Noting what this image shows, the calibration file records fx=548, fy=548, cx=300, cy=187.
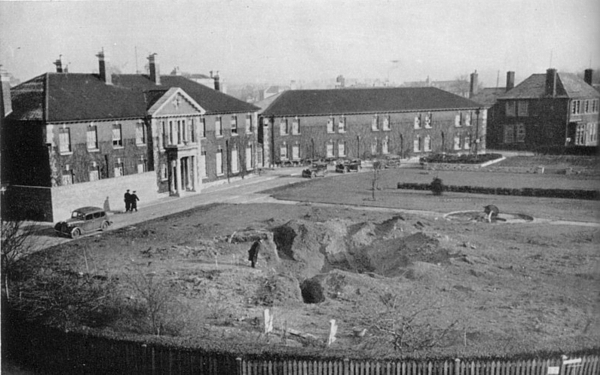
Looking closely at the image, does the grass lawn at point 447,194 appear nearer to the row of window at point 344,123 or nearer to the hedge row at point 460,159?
the hedge row at point 460,159

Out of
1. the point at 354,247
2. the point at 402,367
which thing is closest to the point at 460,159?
the point at 354,247

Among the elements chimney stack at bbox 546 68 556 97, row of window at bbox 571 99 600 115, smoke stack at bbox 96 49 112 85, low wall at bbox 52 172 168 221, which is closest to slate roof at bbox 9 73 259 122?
smoke stack at bbox 96 49 112 85

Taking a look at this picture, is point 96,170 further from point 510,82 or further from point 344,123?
point 510,82

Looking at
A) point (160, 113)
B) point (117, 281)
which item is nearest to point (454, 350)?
point (117, 281)

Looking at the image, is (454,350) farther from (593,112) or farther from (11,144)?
(593,112)

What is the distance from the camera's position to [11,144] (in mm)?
25922

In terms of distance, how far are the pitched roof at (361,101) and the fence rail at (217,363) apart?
3873 centimetres

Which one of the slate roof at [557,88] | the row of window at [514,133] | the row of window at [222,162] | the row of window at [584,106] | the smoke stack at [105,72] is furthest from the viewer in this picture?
the row of window at [514,133]

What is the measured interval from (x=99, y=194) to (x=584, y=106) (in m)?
49.5

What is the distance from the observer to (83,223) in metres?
24.9

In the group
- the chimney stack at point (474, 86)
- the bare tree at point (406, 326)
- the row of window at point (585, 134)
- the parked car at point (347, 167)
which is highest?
the chimney stack at point (474, 86)

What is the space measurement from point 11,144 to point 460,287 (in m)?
21.2

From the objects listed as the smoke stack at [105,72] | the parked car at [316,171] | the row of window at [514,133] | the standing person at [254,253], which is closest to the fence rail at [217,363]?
the standing person at [254,253]

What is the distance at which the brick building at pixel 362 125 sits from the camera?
169 ft
